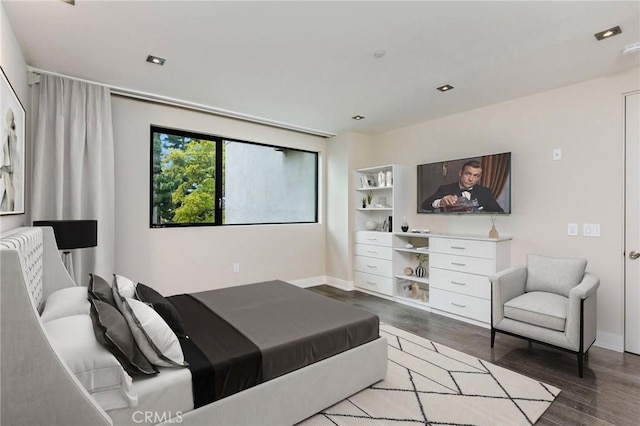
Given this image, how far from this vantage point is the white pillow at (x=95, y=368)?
1.31 meters

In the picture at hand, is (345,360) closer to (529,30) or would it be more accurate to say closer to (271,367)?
(271,367)

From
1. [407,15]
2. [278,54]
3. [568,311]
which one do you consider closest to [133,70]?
[278,54]

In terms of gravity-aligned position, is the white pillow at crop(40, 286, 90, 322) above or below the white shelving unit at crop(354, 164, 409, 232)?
below

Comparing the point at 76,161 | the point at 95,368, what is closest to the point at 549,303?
the point at 95,368

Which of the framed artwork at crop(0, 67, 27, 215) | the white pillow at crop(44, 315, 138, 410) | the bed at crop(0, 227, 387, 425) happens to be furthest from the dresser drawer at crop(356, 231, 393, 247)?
the framed artwork at crop(0, 67, 27, 215)

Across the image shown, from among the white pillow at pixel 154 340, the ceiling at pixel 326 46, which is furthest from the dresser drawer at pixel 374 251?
the white pillow at pixel 154 340

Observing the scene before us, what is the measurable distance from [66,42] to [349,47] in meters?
2.24

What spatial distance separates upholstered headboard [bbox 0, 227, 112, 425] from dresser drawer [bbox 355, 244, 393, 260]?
3.89 m

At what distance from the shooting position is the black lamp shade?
99.4 inches

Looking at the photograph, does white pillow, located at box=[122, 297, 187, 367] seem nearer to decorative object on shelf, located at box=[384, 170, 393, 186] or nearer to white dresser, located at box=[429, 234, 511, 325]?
white dresser, located at box=[429, 234, 511, 325]

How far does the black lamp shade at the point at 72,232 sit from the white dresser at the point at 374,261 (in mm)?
3549

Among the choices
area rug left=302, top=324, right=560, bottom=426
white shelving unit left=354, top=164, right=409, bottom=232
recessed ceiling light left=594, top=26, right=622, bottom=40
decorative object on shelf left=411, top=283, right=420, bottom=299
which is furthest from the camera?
white shelving unit left=354, top=164, right=409, bottom=232

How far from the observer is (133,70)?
2.93m

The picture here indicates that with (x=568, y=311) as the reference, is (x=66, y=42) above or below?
above
